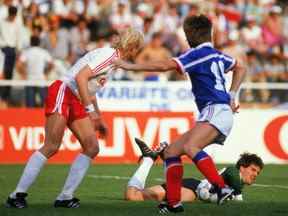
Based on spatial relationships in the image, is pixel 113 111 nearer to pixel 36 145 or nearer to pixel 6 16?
pixel 36 145

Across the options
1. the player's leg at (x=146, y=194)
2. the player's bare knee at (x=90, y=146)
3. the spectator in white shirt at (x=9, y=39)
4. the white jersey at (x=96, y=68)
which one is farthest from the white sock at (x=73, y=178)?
the spectator in white shirt at (x=9, y=39)

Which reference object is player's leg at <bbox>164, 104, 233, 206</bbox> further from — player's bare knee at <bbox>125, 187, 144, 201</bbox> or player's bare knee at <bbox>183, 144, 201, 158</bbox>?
player's bare knee at <bbox>125, 187, 144, 201</bbox>

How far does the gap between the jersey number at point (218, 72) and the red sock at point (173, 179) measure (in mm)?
844

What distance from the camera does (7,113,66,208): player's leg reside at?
1117 centimetres

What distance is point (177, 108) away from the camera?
2067 cm

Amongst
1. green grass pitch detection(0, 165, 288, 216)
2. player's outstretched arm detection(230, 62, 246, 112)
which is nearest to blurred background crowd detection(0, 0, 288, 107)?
green grass pitch detection(0, 165, 288, 216)

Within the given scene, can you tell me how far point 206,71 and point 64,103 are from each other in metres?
1.74

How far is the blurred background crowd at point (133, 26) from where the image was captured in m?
21.0

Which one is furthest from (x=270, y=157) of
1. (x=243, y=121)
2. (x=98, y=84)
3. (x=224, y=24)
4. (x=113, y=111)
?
(x=98, y=84)

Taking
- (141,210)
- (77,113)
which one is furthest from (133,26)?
(141,210)

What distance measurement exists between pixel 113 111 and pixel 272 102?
3238 millimetres

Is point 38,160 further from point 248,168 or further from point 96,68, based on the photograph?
point 248,168

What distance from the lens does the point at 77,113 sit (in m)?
11.5

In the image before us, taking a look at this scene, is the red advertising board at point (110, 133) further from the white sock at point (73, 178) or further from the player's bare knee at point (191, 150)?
the player's bare knee at point (191, 150)
